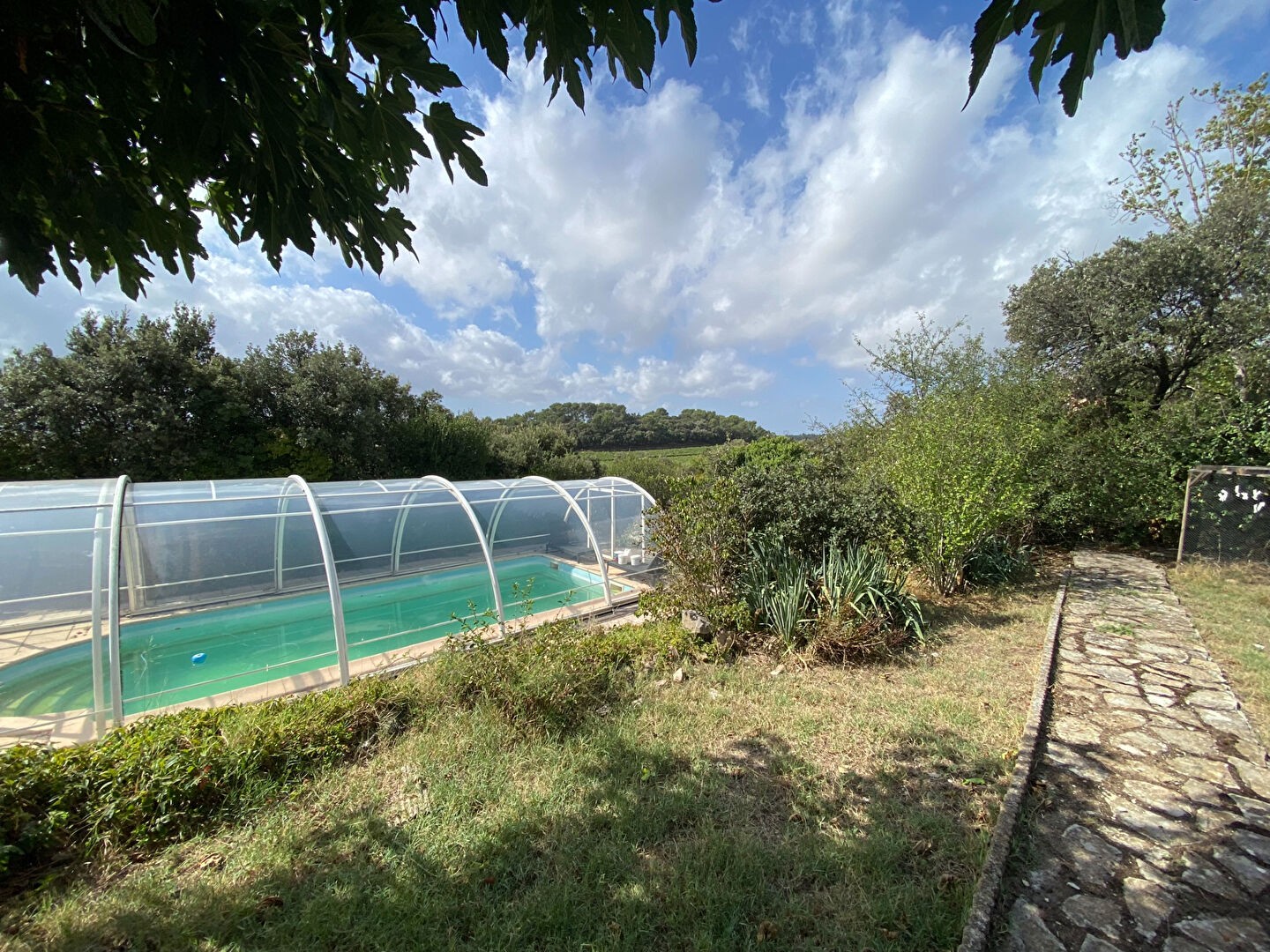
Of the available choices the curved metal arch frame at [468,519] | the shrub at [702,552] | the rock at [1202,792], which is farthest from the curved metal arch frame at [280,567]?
the rock at [1202,792]

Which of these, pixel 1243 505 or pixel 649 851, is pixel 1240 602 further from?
pixel 649 851

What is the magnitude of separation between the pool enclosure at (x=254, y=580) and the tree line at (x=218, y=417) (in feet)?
22.9

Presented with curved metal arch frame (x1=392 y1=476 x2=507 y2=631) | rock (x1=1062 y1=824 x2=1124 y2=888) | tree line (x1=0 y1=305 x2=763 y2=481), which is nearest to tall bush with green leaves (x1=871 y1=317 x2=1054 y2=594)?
rock (x1=1062 y1=824 x2=1124 y2=888)

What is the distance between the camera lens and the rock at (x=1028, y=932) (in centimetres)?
203

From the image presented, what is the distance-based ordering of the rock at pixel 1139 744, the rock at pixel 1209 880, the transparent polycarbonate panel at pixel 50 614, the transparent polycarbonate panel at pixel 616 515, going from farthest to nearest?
the transparent polycarbonate panel at pixel 616 515 < the transparent polycarbonate panel at pixel 50 614 < the rock at pixel 1139 744 < the rock at pixel 1209 880

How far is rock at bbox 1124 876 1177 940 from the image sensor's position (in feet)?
6.95

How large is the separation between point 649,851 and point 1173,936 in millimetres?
2298

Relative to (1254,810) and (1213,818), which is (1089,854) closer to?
(1213,818)

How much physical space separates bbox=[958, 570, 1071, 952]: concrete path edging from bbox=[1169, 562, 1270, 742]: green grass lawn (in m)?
1.30

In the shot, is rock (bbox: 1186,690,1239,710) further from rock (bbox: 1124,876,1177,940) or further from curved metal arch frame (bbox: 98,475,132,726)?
curved metal arch frame (bbox: 98,475,132,726)

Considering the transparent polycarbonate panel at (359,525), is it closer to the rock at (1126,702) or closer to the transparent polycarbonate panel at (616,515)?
the transparent polycarbonate panel at (616,515)

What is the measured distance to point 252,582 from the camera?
6410 millimetres

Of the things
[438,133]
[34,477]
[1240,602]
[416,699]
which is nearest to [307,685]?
[416,699]

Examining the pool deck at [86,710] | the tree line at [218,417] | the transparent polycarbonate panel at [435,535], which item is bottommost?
the pool deck at [86,710]
